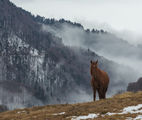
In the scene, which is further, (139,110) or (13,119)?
(13,119)

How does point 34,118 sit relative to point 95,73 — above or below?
below

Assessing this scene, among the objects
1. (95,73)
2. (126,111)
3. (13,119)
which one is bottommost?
(13,119)

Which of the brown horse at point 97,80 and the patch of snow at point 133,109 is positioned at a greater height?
the brown horse at point 97,80

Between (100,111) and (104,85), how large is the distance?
917 cm

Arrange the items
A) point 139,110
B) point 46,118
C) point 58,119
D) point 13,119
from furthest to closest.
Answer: point 13,119 < point 46,118 < point 58,119 < point 139,110

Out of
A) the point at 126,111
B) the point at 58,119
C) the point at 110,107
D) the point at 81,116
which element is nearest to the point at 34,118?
the point at 58,119

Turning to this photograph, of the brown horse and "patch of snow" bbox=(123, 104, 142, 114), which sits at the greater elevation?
the brown horse

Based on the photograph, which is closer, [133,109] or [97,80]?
[133,109]

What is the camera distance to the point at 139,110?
22.9 metres

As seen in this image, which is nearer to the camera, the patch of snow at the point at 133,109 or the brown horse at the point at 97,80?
the patch of snow at the point at 133,109

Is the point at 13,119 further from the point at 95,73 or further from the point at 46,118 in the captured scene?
the point at 95,73

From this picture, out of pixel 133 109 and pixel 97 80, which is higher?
pixel 97 80

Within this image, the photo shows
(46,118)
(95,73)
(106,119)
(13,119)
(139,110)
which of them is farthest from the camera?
(95,73)

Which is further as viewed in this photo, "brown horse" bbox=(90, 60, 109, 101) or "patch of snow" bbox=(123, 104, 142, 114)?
"brown horse" bbox=(90, 60, 109, 101)
